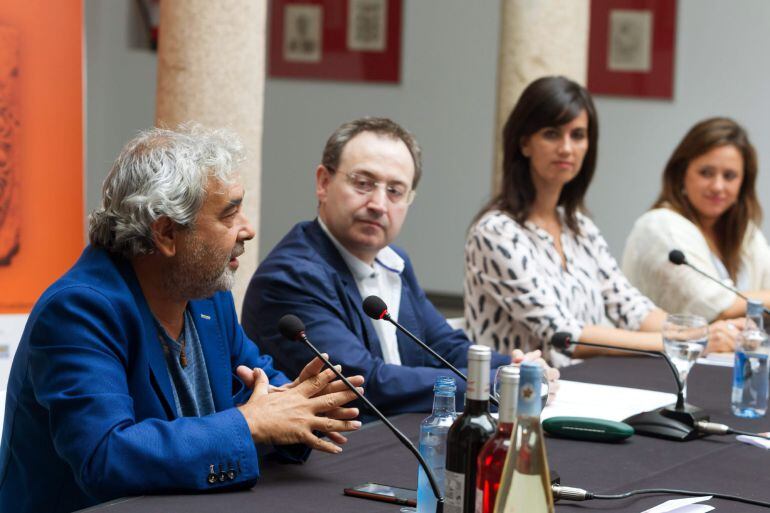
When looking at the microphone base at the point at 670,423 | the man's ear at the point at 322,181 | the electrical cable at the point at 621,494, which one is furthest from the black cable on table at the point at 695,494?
the man's ear at the point at 322,181

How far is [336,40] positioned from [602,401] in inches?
262

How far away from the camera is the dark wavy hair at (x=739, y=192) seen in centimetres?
451

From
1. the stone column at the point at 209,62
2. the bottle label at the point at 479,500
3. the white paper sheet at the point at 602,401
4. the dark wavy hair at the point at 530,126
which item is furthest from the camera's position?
the stone column at the point at 209,62

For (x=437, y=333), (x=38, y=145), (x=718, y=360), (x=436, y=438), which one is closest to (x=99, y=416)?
(x=436, y=438)

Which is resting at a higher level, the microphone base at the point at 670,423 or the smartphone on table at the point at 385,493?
the smartphone on table at the point at 385,493

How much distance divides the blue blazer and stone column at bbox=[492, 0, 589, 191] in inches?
Result: 149

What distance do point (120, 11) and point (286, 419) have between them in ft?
25.4

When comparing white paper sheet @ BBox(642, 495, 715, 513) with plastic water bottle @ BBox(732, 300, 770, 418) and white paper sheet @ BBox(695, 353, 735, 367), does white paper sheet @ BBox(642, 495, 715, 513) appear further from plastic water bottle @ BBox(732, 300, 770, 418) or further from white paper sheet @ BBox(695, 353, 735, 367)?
white paper sheet @ BBox(695, 353, 735, 367)

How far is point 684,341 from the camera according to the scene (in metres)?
2.54

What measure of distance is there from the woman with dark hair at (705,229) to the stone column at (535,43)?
1.14 metres

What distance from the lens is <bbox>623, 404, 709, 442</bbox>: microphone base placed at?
2.28m

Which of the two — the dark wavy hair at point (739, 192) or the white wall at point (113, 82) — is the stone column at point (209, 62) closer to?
the dark wavy hair at point (739, 192)

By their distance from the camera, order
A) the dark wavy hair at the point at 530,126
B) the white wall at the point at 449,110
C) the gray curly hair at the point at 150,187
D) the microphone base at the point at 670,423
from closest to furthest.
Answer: the gray curly hair at the point at 150,187 → the microphone base at the point at 670,423 → the dark wavy hair at the point at 530,126 → the white wall at the point at 449,110

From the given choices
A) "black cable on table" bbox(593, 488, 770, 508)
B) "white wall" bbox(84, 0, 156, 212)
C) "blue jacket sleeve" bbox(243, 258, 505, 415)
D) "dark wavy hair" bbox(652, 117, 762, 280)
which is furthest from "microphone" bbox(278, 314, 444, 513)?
"white wall" bbox(84, 0, 156, 212)
